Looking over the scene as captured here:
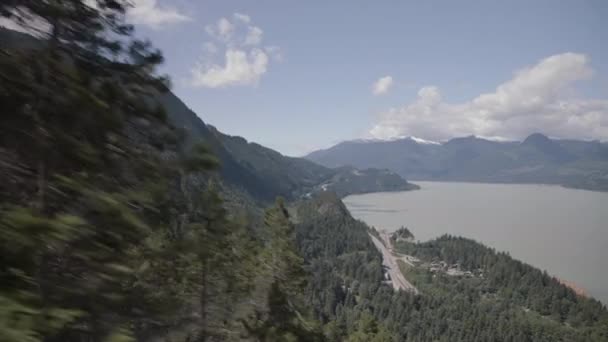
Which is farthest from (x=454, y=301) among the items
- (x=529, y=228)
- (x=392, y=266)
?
(x=529, y=228)

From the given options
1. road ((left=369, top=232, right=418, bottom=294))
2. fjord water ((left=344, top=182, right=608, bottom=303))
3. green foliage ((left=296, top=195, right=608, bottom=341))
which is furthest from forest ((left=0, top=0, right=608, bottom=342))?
fjord water ((left=344, top=182, right=608, bottom=303))

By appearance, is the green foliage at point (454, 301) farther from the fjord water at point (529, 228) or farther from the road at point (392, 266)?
the fjord water at point (529, 228)

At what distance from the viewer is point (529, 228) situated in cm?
10256

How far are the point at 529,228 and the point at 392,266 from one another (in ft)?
139

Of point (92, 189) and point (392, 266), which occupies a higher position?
point (92, 189)

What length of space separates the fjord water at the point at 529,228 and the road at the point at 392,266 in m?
8.99

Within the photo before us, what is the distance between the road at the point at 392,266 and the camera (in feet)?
231

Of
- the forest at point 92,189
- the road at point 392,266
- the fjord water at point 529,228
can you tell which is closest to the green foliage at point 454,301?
the road at point 392,266

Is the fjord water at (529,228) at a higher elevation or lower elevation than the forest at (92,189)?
lower

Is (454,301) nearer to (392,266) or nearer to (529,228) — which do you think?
(392,266)

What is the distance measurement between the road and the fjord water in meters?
8.99

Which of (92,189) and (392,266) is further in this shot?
(392,266)

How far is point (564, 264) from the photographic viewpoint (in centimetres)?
7144

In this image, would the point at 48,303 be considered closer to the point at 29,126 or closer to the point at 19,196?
the point at 19,196
